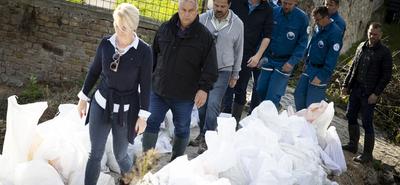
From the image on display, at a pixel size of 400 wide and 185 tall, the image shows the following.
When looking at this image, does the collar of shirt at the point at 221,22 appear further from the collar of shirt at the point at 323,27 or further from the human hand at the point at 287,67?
the collar of shirt at the point at 323,27

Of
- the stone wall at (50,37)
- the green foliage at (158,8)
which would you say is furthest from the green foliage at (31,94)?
the green foliage at (158,8)

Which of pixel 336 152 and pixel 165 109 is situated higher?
pixel 165 109

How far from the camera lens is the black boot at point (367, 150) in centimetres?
541

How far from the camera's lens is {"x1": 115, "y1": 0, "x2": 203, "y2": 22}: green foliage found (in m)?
7.41

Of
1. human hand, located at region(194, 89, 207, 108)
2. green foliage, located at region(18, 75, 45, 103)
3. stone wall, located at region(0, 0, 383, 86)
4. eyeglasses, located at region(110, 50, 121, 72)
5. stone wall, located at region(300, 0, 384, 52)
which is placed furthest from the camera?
stone wall, located at region(300, 0, 384, 52)

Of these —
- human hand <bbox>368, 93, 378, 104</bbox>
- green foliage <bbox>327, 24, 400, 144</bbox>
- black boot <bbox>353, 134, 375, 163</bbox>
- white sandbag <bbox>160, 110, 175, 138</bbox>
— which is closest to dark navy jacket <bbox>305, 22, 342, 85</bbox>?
human hand <bbox>368, 93, 378, 104</bbox>

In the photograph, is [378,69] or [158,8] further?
[158,8]

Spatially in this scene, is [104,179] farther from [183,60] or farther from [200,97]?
[183,60]

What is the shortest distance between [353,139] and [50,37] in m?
4.50

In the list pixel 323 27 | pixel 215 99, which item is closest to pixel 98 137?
pixel 215 99

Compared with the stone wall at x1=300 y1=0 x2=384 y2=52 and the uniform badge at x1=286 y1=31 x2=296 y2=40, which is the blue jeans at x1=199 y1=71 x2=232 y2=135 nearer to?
the uniform badge at x1=286 y1=31 x2=296 y2=40

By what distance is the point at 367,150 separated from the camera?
5.48 meters

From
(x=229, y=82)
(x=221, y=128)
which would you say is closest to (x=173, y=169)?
(x=221, y=128)

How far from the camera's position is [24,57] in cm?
781
